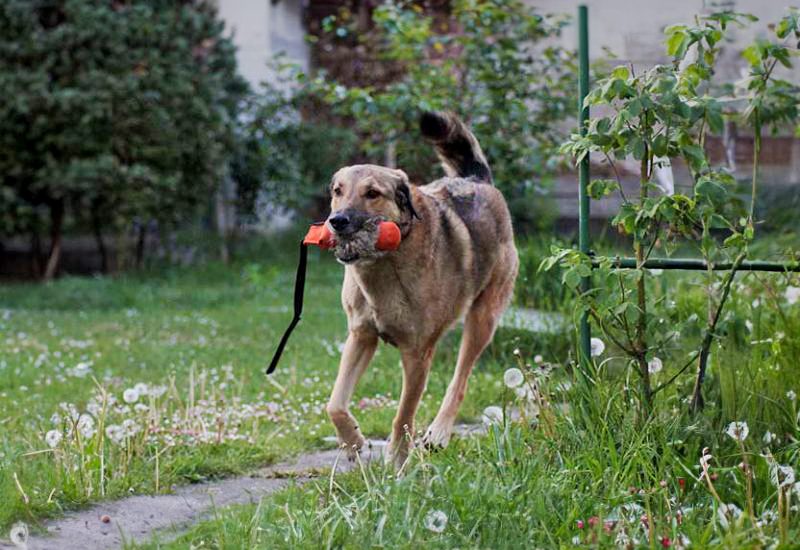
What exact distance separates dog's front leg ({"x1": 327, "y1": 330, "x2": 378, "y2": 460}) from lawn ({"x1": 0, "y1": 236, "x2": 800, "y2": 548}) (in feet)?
1.37

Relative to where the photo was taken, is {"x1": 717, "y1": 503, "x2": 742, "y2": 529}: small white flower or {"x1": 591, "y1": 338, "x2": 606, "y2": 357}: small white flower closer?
{"x1": 717, "y1": 503, "x2": 742, "y2": 529}: small white flower

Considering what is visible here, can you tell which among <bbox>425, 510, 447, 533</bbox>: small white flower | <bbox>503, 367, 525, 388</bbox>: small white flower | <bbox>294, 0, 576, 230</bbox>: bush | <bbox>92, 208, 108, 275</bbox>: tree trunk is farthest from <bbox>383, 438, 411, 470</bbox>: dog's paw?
<bbox>92, 208, 108, 275</bbox>: tree trunk

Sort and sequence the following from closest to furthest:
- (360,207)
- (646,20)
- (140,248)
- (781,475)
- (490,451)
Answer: (781,475), (490,451), (360,207), (646,20), (140,248)

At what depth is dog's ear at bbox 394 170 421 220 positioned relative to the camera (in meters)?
4.34

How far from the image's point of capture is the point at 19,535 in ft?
11.6

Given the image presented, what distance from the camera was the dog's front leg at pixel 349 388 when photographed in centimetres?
452

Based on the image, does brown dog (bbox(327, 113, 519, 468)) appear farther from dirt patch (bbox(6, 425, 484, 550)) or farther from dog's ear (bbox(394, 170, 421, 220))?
dirt patch (bbox(6, 425, 484, 550))

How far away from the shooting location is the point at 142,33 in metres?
13.0

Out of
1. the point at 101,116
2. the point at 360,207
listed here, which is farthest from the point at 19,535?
the point at 101,116

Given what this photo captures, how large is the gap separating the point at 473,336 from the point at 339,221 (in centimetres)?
149

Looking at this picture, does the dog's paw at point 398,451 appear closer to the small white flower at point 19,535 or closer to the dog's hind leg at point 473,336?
the dog's hind leg at point 473,336

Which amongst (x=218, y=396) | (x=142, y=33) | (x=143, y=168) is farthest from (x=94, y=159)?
(x=218, y=396)

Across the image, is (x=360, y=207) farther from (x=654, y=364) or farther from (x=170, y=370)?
(x=170, y=370)

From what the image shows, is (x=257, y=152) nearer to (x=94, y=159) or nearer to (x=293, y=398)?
(x=94, y=159)
